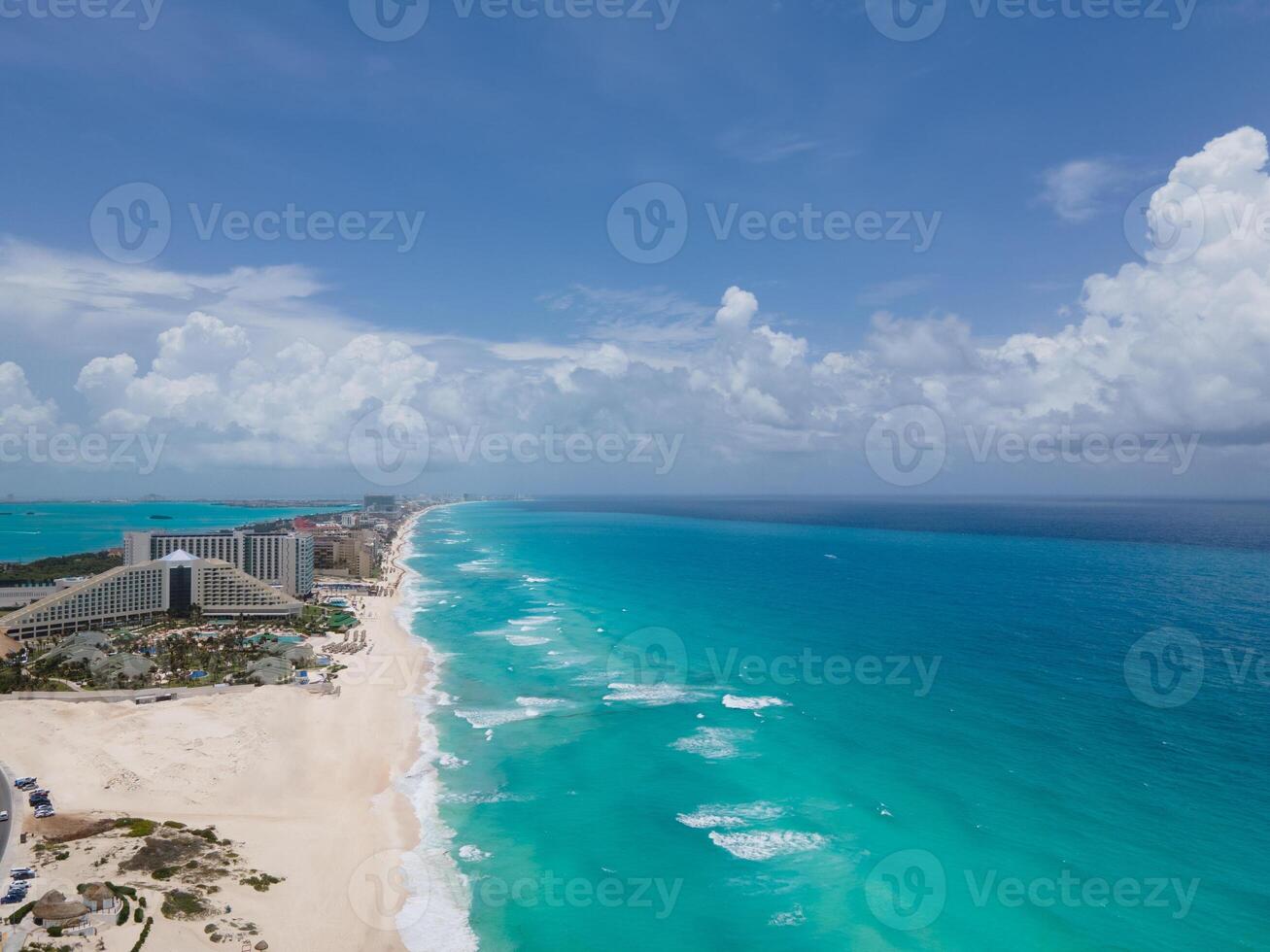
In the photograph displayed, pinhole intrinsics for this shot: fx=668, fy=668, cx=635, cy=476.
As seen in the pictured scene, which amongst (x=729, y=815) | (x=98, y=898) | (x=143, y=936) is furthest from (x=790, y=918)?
(x=98, y=898)

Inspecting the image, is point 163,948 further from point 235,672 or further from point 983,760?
point 983,760

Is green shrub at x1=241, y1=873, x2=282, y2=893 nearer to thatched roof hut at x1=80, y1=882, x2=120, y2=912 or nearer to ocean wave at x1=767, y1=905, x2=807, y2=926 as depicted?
thatched roof hut at x1=80, y1=882, x2=120, y2=912

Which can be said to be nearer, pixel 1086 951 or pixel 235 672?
pixel 1086 951

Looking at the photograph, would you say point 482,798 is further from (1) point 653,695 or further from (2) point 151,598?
(2) point 151,598

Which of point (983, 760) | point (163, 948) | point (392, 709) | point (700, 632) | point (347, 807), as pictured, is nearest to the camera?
point (163, 948)

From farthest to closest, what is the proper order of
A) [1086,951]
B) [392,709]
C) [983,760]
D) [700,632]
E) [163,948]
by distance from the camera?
[700,632] < [392,709] < [983,760] < [1086,951] < [163,948]

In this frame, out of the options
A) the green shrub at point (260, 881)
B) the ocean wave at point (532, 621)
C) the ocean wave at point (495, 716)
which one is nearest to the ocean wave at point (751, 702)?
the ocean wave at point (495, 716)

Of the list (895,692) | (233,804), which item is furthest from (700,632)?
(233,804)

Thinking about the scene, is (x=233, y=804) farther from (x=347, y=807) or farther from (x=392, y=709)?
(x=392, y=709)
